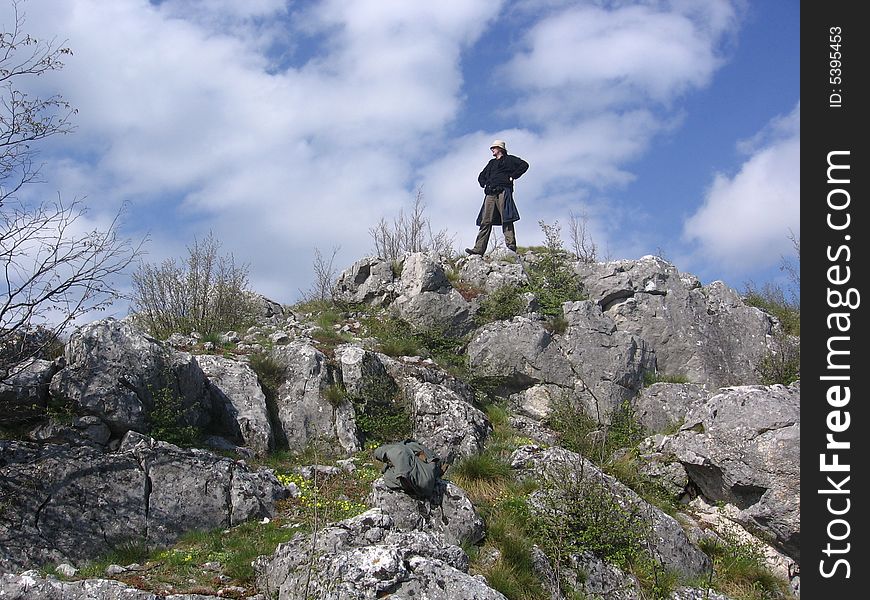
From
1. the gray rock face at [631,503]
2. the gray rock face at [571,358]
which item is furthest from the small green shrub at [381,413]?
the gray rock face at [571,358]

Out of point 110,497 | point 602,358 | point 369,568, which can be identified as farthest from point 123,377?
point 602,358

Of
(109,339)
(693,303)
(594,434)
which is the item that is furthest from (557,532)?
(693,303)

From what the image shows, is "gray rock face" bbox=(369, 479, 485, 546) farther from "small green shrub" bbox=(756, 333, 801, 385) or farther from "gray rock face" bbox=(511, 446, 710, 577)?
"small green shrub" bbox=(756, 333, 801, 385)

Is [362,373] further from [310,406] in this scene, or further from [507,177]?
[507,177]

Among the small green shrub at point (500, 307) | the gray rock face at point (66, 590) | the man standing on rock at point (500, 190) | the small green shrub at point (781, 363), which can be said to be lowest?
the gray rock face at point (66, 590)

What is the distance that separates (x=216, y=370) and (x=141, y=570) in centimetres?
467

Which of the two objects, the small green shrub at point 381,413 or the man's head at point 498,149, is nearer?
the small green shrub at point 381,413

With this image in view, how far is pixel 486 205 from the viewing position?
18.0 metres

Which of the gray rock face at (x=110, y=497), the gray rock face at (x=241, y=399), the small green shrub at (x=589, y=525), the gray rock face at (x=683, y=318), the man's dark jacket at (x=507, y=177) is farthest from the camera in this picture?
the man's dark jacket at (x=507, y=177)

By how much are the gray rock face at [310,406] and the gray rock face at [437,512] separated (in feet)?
7.93

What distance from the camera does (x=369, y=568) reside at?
6625 millimetres

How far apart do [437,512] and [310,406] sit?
12.4 ft

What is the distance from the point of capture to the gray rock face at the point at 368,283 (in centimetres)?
1669

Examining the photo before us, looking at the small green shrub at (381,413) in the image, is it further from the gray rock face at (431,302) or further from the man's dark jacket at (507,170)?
the man's dark jacket at (507,170)
